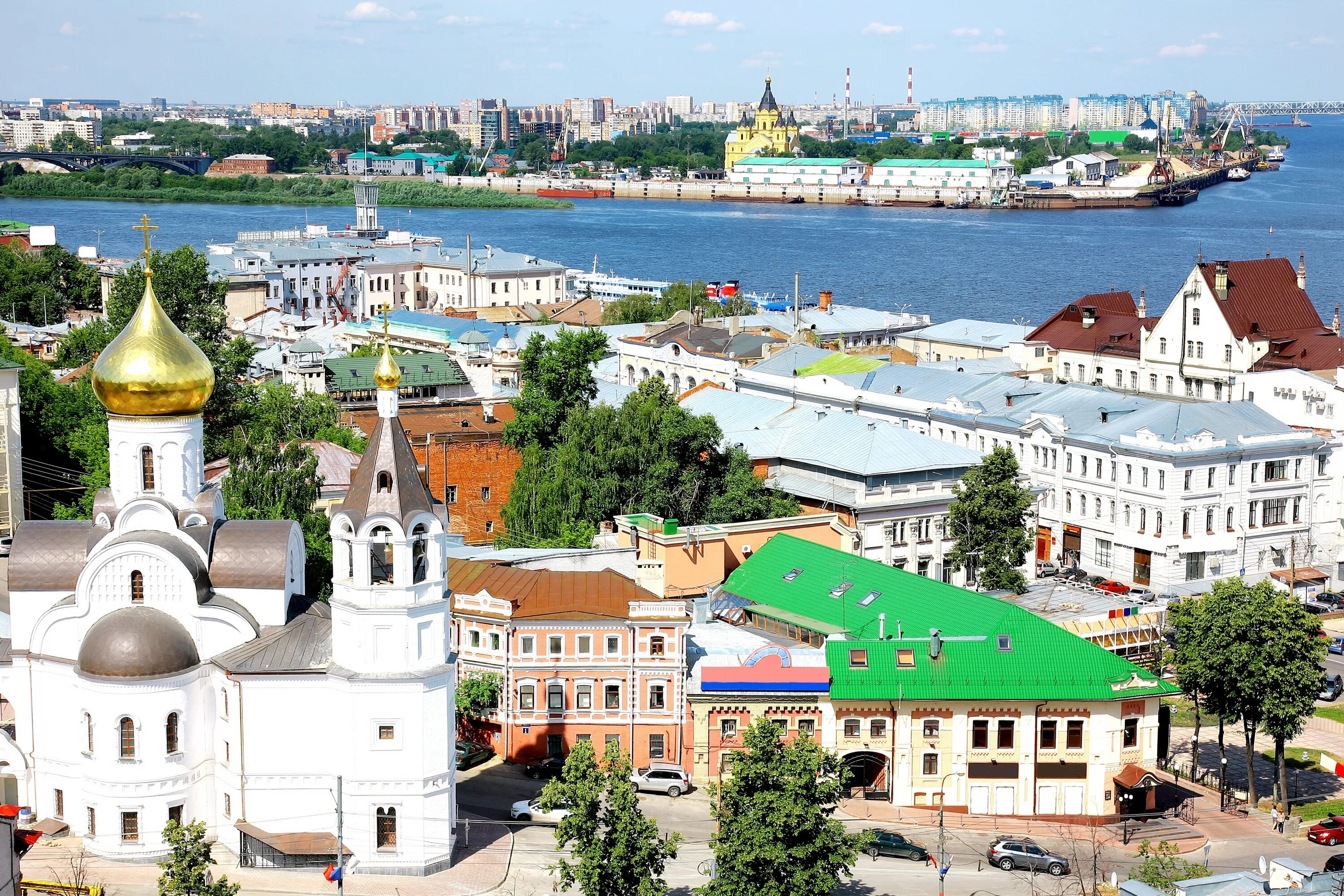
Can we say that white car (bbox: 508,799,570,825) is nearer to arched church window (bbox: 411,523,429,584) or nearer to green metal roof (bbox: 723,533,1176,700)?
arched church window (bbox: 411,523,429,584)

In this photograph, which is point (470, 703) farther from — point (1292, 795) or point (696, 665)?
point (1292, 795)

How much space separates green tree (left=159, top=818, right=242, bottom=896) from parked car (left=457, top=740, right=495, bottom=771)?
7.26 metres

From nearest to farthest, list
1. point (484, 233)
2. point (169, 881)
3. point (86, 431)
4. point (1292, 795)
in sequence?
point (169, 881) → point (1292, 795) → point (86, 431) → point (484, 233)

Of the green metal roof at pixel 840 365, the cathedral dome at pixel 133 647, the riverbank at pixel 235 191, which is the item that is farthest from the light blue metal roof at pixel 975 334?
the riverbank at pixel 235 191

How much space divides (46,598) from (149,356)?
345cm

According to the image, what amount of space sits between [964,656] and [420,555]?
9.14 meters

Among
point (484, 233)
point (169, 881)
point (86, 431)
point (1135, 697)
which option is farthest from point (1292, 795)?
point (484, 233)

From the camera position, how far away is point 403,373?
5112 centimetres

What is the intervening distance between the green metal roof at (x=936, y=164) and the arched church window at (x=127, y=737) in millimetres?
175498

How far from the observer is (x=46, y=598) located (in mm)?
23594

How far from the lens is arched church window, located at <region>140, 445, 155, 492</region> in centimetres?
2400

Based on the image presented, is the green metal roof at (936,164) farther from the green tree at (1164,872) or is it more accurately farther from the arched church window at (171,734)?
the arched church window at (171,734)

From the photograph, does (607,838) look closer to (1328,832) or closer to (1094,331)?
(1328,832)

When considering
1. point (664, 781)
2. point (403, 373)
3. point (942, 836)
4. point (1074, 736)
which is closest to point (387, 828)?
point (664, 781)
